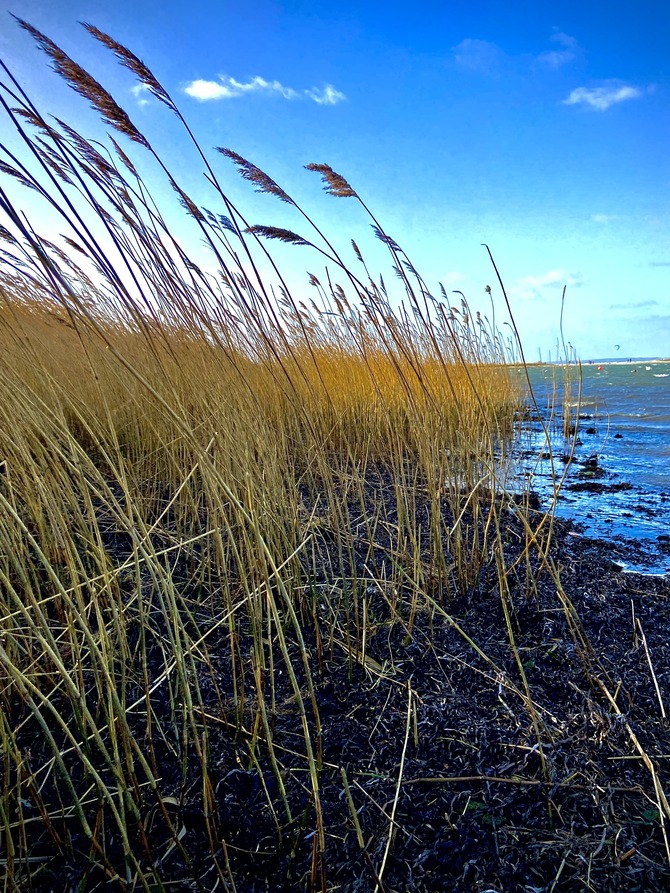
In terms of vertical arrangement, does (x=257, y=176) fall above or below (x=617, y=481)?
above

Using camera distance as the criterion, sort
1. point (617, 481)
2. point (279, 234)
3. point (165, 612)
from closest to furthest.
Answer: point (165, 612) → point (279, 234) → point (617, 481)

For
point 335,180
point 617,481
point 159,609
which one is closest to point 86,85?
point 335,180

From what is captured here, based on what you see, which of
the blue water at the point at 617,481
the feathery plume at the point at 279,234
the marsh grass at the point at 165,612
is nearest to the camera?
the marsh grass at the point at 165,612

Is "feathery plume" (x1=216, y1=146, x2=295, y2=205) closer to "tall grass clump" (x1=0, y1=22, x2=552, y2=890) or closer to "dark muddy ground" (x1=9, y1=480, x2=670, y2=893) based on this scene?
"tall grass clump" (x1=0, y1=22, x2=552, y2=890)

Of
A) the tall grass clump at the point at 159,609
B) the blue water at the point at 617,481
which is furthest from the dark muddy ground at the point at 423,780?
the blue water at the point at 617,481

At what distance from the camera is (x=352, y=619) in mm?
1691

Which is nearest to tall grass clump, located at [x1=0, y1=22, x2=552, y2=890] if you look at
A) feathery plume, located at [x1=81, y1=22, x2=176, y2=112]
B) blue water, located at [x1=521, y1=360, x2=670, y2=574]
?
feathery plume, located at [x1=81, y1=22, x2=176, y2=112]

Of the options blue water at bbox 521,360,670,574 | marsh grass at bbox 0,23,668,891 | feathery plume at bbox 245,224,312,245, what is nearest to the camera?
marsh grass at bbox 0,23,668,891

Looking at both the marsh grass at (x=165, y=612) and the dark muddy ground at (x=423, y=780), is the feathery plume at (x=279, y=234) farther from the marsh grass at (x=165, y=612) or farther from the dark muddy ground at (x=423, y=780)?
the dark muddy ground at (x=423, y=780)

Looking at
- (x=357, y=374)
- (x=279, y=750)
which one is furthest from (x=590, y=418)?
(x=279, y=750)

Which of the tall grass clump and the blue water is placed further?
the blue water

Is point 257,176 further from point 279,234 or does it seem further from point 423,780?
point 423,780

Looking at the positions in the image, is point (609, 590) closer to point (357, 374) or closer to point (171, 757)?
point (171, 757)

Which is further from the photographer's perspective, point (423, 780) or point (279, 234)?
point (279, 234)
